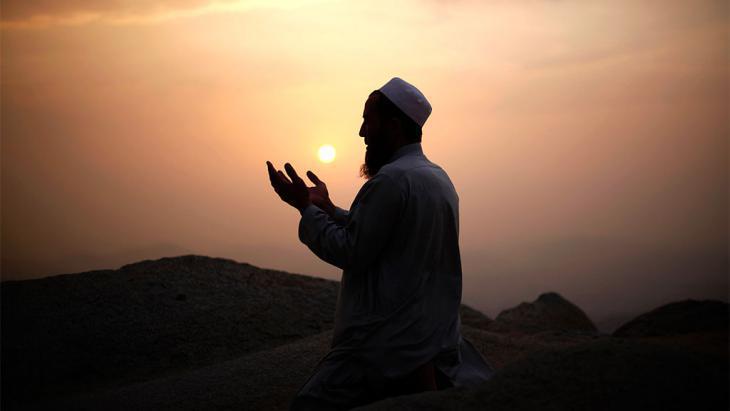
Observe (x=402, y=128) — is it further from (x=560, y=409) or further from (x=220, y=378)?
(x=220, y=378)

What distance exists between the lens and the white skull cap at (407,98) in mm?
4039

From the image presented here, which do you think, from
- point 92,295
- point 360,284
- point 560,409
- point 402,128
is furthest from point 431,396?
point 92,295

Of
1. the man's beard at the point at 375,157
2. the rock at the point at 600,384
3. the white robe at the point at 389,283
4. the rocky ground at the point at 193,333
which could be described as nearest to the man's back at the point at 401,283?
the white robe at the point at 389,283

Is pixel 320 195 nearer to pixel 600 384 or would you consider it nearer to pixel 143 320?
pixel 600 384

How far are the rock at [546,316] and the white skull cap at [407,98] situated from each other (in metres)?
5.97

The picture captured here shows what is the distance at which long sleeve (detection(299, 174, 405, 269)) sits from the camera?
3760 mm

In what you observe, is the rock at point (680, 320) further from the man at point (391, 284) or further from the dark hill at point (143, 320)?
the man at point (391, 284)

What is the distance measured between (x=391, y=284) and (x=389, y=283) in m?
0.01

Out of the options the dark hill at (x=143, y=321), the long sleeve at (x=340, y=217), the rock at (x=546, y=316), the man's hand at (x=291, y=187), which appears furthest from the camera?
the rock at (x=546, y=316)

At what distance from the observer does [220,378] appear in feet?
20.5

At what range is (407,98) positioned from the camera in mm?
4039

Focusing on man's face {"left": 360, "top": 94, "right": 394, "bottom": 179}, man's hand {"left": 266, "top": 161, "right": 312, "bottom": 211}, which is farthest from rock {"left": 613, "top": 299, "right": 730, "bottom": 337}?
man's hand {"left": 266, "top": 161, "right": 312, "bottom": 211}

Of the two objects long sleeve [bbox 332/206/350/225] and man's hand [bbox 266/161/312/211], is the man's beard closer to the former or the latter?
long sleeve [bbox 332/206/350/225]

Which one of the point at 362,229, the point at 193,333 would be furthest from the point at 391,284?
the point at 193,333
